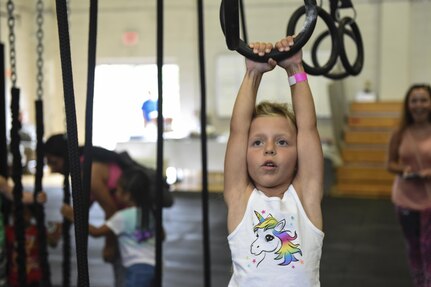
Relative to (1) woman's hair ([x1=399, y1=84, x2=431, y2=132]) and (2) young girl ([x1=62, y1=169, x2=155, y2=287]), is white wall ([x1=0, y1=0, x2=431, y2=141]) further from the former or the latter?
(2) young girl ([x1=62, y1=169, x2=155, y2=287])

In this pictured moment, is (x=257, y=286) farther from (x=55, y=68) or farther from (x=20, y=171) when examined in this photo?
(x=55, y=68)

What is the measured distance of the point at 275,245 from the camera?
4.61 ft

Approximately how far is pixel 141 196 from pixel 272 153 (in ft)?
4.90

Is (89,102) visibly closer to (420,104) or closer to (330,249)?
(420,104)

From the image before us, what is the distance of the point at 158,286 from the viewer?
7.93ft

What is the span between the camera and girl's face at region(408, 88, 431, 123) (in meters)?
3.23

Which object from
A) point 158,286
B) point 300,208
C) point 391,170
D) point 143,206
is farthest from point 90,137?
point 391,170

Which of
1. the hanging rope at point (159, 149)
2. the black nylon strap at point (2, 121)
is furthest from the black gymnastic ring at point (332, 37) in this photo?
the black nylon strap at point (2, 121)

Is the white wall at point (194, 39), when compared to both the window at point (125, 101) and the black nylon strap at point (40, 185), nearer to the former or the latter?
the window at point (125, 101)

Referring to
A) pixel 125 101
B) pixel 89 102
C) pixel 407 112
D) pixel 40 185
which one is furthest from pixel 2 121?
pixel 125 101

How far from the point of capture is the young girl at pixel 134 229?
2.76 meters

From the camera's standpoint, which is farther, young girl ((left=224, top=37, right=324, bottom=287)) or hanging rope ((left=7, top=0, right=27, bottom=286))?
hanging rope ((left=7, top=0, right=27, bottom=286))

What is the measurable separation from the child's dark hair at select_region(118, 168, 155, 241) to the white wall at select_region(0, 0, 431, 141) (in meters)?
5.93

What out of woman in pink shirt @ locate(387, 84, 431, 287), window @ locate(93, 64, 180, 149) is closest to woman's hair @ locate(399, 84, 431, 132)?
woman in pink shirt @ locate(387, 84, 431, 287)
